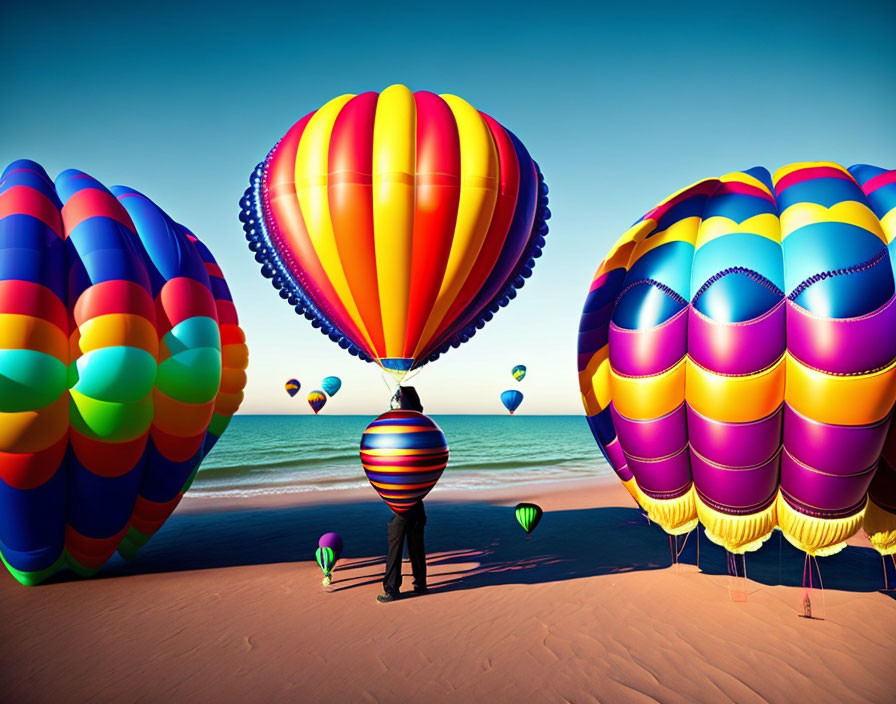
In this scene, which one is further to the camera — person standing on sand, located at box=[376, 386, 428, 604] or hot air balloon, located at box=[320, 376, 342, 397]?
hot air balloon, located at box=[320, 376, 342, 397]

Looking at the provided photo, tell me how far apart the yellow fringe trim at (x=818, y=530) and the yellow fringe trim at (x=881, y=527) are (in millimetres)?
329

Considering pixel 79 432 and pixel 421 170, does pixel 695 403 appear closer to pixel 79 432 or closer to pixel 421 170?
pixel 421 170

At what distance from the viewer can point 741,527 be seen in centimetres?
625

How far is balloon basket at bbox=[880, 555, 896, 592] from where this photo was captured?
279 inches

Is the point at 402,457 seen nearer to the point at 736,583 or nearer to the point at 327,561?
the point at 327,561

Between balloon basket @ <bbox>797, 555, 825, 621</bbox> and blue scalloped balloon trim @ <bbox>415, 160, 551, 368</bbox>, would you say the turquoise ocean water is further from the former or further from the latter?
balloon basket @ <bbox>797, 555, 825, 621</bbox>

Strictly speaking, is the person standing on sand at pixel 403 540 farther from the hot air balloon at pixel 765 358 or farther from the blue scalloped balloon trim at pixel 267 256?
the hot air balloon at pixel 765 358

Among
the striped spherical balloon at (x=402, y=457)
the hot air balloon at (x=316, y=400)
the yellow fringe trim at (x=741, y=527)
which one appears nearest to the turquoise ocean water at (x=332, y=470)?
the hot air balloon at (x=316, y=400)

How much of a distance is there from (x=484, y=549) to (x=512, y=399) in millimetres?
24754

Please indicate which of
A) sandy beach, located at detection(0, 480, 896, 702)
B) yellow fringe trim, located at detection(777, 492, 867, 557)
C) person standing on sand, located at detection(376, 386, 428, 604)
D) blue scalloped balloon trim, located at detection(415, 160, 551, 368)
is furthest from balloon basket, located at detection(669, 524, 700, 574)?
blue scalloped balloon trim, located at detection(415, 160, 551, 368)

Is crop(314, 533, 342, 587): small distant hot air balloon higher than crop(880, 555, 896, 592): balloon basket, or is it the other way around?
crop(314, 533, 342, 587): small distant hot air balloon

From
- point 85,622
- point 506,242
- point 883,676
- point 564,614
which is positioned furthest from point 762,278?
point 85,622

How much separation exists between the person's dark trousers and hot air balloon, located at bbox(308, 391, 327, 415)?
2458 cm

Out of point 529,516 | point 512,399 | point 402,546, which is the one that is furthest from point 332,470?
point 402,546
